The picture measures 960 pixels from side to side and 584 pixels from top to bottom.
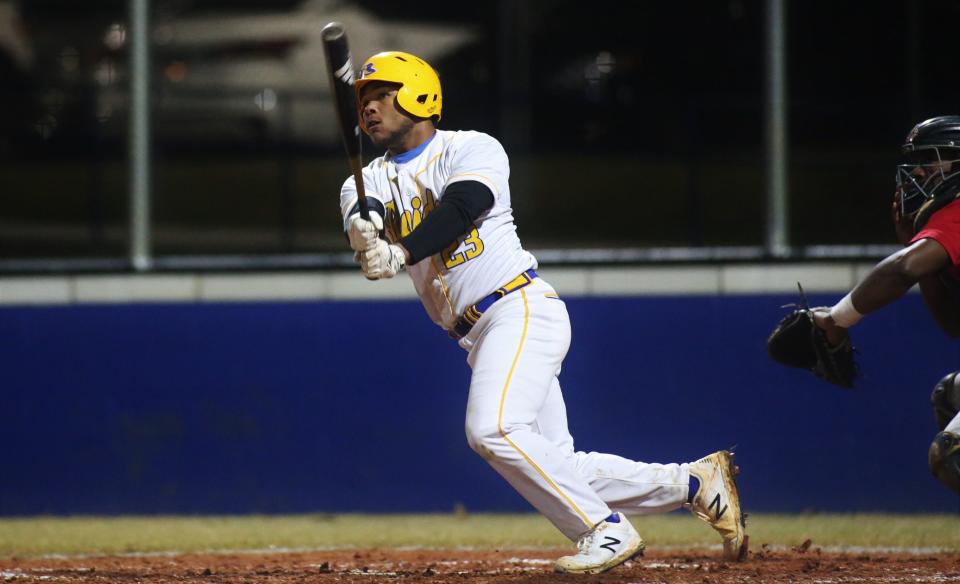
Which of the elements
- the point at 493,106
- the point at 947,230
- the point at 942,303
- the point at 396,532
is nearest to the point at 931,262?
the point at 947,230

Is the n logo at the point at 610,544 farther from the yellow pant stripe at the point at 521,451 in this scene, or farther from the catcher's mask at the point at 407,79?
the catcher's mask at the point at 407,79

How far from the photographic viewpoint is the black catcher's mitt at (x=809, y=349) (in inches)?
206

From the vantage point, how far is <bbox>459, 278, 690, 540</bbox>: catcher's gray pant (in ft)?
15.5

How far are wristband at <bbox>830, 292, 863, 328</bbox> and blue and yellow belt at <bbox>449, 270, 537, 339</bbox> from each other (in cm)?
108

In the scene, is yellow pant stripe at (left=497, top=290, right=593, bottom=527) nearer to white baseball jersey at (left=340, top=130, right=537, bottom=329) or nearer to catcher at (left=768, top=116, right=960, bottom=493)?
white baseball jersey at (left=340, top=130, right=537, bottom=329)

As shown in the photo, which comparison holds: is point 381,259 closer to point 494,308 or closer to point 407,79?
point 494,308

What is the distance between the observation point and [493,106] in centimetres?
1509

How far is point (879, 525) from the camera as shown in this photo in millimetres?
6980

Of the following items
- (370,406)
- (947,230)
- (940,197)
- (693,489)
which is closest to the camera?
(947,230)

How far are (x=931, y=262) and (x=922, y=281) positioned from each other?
1.19 ft

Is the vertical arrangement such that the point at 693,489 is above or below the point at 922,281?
below

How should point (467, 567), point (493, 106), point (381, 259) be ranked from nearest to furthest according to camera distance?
point (381, 259), point (467, 567), point (493, 106)

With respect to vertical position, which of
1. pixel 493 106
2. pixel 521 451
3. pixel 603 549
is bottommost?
pixel 603 549

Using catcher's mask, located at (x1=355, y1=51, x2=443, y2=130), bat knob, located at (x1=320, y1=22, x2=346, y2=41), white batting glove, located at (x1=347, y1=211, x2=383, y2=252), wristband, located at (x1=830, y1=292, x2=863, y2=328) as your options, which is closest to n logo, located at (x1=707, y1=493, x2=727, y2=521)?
wristband, located at (x1=830, y1=292, x2=863, y2=328)
